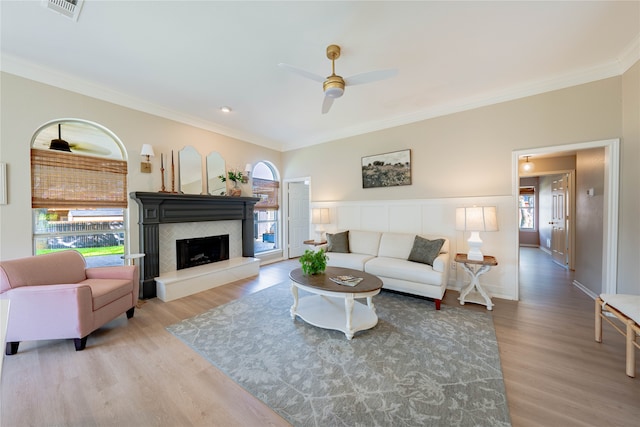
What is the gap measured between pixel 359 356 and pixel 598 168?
399 cm

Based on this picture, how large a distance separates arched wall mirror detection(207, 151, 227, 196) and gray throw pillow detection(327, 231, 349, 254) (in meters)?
2.29

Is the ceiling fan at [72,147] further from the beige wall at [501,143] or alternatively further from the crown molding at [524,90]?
the crown molding at [524,90]

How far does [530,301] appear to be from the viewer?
3.22 meters

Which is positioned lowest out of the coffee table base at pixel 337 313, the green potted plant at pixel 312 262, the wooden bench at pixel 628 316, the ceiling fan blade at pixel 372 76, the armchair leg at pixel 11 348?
the armchair leg at pixel 11 348

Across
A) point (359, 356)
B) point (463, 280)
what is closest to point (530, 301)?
point (463, 280)

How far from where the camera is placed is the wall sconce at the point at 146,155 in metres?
3.46

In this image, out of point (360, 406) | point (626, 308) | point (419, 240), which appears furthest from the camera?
point (419, 240)

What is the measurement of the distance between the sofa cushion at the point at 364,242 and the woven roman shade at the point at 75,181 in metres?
3.62

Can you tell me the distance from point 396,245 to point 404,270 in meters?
0.68

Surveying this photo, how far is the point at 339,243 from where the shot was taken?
4293 millimetres

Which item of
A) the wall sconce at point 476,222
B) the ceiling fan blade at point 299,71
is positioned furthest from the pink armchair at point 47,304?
the wall sconce at point 476,222

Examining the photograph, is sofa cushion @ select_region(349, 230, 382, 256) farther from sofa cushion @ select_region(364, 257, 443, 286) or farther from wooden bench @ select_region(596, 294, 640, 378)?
wooden bench @ select_region(596, 294, 640, 378)

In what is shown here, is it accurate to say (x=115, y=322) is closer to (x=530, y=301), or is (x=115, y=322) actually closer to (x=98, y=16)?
(x=98, y=16)

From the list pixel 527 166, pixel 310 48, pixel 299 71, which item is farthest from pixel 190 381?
pixel 527 166
